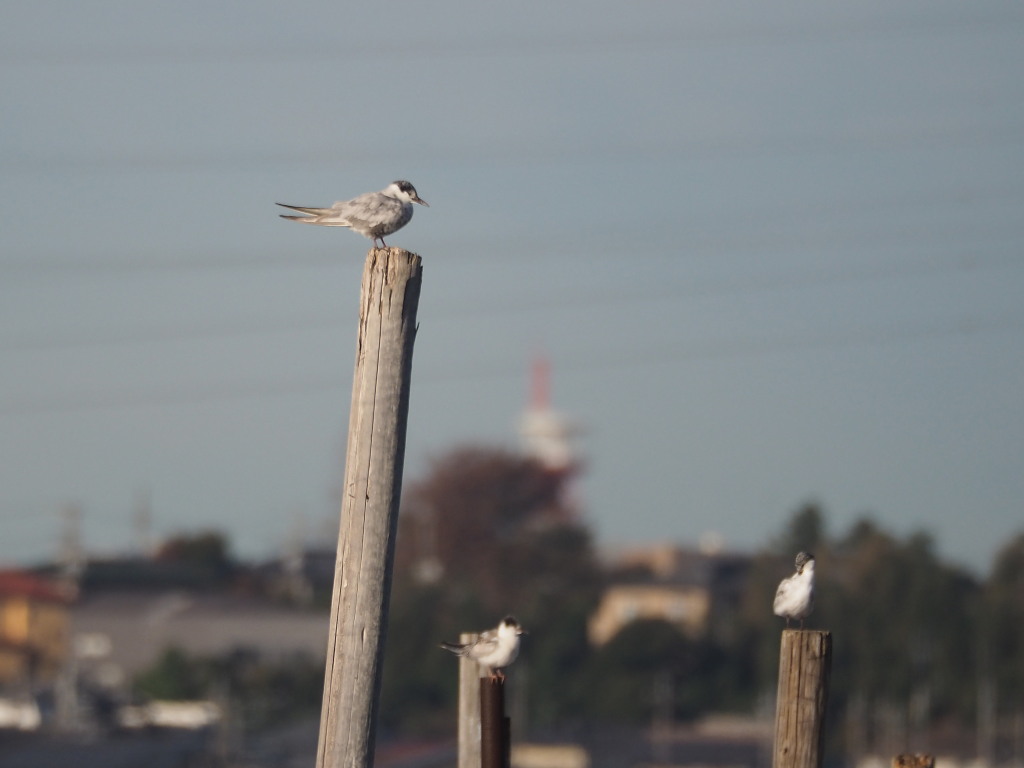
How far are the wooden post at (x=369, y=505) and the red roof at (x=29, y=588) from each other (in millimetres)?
76460

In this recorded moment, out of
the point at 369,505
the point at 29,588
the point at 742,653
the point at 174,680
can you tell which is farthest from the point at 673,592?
the point at 369,505

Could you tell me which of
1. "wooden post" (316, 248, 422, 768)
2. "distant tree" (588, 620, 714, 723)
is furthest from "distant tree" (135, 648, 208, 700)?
"wooden post" (316, 248, 422, 768)

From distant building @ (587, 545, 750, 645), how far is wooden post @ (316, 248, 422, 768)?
65.7 m

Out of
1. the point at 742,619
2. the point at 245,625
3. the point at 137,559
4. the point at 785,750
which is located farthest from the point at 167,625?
the point at 785,750

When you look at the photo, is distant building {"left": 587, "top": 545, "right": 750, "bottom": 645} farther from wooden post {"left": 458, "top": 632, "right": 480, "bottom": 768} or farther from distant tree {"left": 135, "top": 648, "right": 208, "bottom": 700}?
wooden post {"left": 458, "top": 632, "right": 480, "bottom": 768}

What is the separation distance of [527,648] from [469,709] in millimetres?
57725

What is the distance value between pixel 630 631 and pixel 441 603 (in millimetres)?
9873

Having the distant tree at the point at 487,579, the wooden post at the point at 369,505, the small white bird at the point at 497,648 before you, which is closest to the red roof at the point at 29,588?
the distant tree at the point at 487,579

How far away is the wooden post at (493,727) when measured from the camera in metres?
8.05

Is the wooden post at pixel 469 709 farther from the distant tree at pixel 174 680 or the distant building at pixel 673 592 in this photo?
the distant building at pixel 673 592

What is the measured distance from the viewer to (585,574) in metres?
81.1

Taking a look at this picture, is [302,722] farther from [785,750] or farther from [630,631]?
[785,750]

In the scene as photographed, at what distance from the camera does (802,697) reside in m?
8.13

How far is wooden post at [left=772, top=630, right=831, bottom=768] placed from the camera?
8125 millimetres
